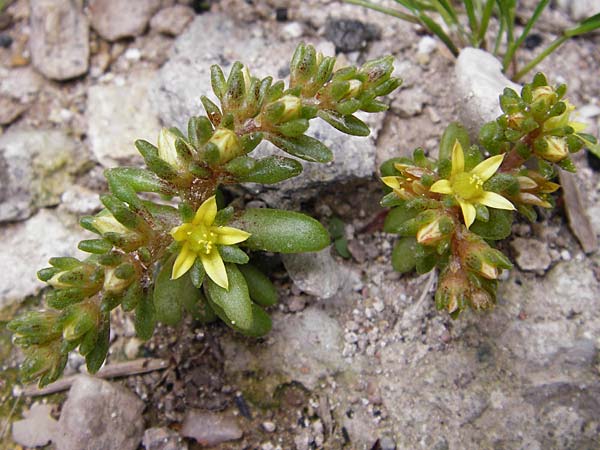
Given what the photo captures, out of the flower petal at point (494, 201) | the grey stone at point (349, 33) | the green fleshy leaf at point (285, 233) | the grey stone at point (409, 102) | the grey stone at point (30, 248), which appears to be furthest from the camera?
the grey stone at point (349, 33)

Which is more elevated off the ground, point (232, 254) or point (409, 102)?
point (409, 102)

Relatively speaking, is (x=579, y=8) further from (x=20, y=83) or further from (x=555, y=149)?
(x=20, y=83)

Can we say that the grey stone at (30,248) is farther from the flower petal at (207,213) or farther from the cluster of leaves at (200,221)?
the flower petal at (207,213)

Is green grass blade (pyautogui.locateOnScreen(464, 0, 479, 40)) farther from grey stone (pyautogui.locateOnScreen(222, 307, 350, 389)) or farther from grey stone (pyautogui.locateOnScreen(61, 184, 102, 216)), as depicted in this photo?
grey stone (pyautogui.locateOnScreen(61, 184, 102, 216))

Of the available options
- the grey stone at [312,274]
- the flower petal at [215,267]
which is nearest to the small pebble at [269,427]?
the grey stone at [312,274]

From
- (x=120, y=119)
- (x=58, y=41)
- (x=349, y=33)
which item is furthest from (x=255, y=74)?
(x=58, y=41)
